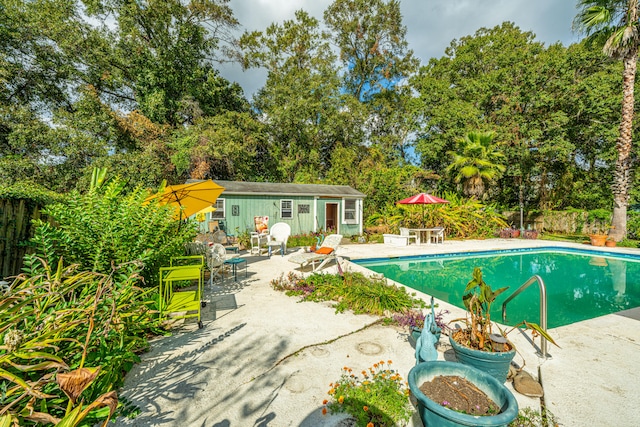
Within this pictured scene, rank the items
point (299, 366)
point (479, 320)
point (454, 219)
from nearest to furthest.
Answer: point (479, 320) < point (299, 366) < point (454, 219)

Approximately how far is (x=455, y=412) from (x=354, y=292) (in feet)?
11.4

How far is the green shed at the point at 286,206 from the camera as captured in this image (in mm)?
12422

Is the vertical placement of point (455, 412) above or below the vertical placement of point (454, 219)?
below

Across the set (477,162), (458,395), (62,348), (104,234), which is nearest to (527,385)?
(458,395)

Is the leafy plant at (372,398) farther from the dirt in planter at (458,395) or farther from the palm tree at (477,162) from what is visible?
the palm tree at (477,162)

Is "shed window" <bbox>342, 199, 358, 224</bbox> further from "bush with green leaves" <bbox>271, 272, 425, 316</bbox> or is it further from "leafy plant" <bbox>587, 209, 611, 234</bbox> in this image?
"leafy plant" <bbox>587, 209, 611, 234</bbox>

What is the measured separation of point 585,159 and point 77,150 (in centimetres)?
3212

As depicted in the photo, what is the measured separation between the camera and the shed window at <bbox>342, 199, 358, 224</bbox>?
14836 millimetres

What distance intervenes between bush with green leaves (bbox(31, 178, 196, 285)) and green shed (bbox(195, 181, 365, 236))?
8040mm

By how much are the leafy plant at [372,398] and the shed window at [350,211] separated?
12088mm

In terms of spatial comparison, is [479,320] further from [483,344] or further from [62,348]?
[62,348]

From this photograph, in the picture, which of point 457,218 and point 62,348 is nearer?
point 62,348

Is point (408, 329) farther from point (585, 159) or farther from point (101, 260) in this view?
point (585, 159)

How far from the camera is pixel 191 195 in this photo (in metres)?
5.94
